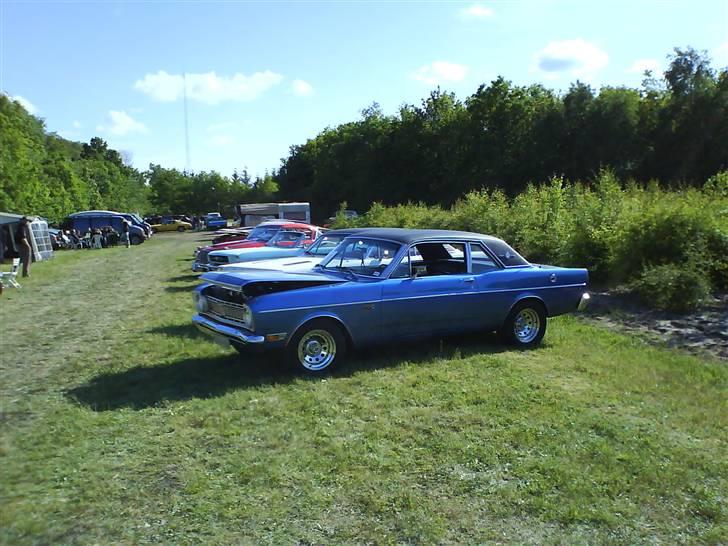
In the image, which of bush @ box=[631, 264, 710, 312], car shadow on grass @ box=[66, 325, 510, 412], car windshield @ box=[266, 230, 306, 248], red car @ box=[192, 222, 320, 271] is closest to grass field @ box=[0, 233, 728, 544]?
car shadow on grass @ box=[66, 325, 510, 412]

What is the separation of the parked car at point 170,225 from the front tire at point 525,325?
57395 mm

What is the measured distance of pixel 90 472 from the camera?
4.28 meters

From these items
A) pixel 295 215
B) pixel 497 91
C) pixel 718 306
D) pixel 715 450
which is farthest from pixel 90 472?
pixel 497 91

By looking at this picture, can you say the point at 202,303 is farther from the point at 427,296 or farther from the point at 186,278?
the point at 186,278

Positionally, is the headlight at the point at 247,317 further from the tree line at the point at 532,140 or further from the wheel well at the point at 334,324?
the tree line at the point at 532,140

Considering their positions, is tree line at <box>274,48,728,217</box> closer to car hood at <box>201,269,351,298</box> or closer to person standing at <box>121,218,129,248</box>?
person standing at <box>121,218,129,248</box>

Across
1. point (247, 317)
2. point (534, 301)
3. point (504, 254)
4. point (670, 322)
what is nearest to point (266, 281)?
point (247, 317)

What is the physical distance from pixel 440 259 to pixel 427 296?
2.90 ft

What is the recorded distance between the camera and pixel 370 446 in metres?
4.74

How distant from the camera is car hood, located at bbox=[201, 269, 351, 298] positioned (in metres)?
6.46

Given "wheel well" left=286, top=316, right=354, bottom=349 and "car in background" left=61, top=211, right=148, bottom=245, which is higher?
"car in background" left=61, top=211, right=148, bottom=245

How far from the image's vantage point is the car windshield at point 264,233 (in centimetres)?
1747

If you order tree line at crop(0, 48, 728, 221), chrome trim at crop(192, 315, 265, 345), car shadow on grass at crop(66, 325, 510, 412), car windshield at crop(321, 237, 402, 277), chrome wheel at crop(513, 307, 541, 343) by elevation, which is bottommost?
car shadow on grass at crop(66, 325, 510, 412)

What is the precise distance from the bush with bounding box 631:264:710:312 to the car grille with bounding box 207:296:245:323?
696 cm
